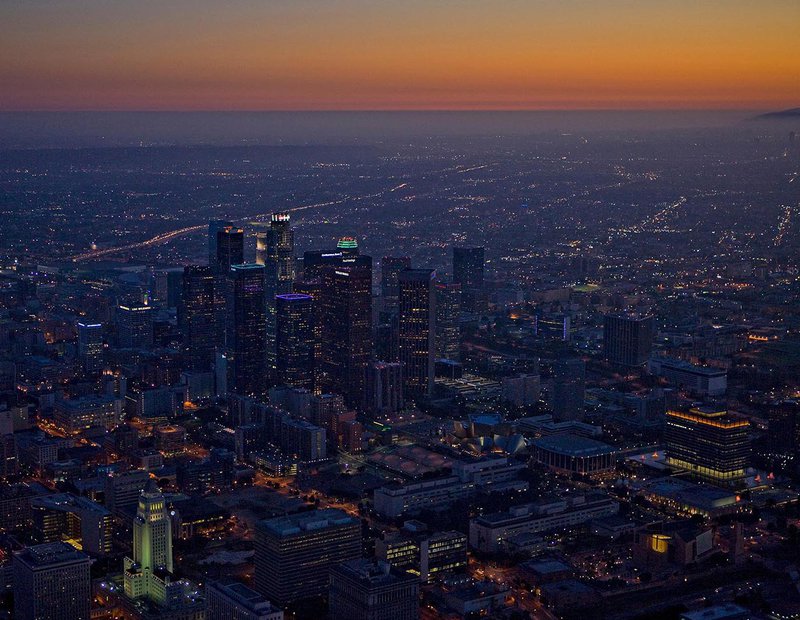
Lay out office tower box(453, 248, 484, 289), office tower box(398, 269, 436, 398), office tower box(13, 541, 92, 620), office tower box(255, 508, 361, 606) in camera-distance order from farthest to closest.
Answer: office tower box(453, 248, 484, 289)
office tower box(398, 269, 436, 398)
office tower box(255, 508, 361, 606)
office tower box(13, 541, 92, 620)

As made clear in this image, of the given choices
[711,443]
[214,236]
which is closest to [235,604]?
[711,443]

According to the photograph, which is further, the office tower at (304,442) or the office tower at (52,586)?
the office tower at (304,442)

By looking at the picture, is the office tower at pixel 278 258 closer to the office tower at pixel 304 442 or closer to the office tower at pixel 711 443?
the office tower at pixel 304 442

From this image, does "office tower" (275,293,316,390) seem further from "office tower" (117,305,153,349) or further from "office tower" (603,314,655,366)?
"office tower" (603,314,655,366)

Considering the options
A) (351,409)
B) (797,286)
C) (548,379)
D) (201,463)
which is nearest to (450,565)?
Result: (201,463)

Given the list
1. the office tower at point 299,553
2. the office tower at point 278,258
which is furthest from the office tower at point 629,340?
the office tower at point 299,553

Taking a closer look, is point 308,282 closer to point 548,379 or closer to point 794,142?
point 548,379

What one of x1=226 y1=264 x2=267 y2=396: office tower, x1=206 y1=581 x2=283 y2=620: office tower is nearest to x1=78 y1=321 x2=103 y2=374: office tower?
x1=226 y1=264 x2=267 y2=396: office tower
